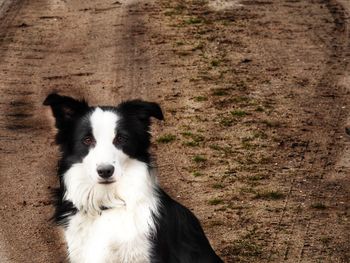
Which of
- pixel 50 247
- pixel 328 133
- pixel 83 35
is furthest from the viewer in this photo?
pixel 83 35

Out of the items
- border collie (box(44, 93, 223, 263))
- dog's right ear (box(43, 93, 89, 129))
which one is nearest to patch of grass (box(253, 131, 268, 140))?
border collie (box(44, 93, 223, 263))

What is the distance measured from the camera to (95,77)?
14.1 meters

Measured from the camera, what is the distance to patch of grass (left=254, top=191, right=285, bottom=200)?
32.6 feet

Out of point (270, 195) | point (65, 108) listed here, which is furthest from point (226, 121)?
point (65, 108)

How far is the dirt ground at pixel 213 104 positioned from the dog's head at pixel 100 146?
2.23 meters

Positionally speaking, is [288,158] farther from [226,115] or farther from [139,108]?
[139,108]

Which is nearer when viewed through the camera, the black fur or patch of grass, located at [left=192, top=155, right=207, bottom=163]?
the black fur

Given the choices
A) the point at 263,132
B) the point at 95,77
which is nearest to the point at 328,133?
the point at 263,132

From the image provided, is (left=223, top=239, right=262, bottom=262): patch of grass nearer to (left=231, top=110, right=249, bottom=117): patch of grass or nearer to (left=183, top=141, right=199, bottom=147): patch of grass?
(left=183, top=141, right=199, bottom=147): patch of grass

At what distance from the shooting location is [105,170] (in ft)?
20.8

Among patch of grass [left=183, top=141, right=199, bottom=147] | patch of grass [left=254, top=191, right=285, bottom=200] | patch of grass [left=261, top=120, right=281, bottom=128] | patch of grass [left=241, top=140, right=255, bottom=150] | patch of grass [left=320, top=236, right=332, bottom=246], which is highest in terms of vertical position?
patch of grass [left=320, top=236, right=332, bottom=246]

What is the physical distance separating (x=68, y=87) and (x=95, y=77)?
0.64m

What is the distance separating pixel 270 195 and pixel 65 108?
3.99m

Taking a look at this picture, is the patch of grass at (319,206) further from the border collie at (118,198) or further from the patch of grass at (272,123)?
the border collie at (118,198)
